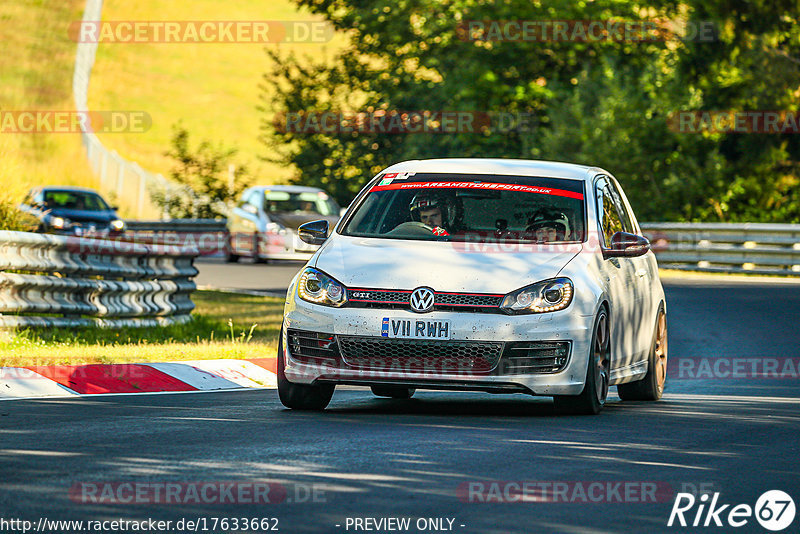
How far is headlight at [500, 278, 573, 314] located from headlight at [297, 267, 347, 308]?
1049 mm

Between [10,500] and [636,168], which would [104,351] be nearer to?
[10,500]

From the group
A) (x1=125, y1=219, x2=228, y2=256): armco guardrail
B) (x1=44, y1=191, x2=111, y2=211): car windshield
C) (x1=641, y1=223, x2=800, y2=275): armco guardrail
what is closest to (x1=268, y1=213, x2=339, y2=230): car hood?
(x1=125, y1=219, x2=228, y2=256): armco guardrail

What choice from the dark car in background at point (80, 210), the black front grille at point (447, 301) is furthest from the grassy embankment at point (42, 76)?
the black front grille at point (447, 301)

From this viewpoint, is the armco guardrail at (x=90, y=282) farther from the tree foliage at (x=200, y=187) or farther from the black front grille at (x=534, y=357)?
the tree foliage at (x=200, y=187)

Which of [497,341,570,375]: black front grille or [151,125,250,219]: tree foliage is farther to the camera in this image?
[151,125,250,219]: tree foliage

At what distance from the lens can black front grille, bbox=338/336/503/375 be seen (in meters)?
9.82

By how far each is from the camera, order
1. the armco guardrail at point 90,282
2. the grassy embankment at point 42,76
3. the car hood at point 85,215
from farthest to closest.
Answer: the grassy embankment at point 42,76, the car hood at point 85,215, the armco guardrail at point 90,282

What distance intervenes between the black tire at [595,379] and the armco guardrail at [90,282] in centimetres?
583

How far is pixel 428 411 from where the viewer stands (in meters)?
10.6

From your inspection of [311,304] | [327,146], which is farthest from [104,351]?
[327,146]

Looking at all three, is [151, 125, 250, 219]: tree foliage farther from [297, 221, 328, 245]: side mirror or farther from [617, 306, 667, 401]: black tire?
[297, 221, 328, 245]: side mirror

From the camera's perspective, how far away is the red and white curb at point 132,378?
11281mm

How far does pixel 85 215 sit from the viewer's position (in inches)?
1375

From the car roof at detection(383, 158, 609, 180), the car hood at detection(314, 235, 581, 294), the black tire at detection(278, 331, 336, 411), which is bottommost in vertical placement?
the black tire at detection(278, 331, 336, 411)
